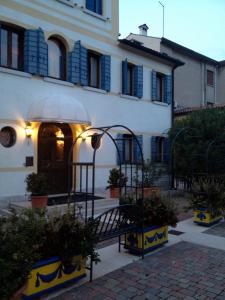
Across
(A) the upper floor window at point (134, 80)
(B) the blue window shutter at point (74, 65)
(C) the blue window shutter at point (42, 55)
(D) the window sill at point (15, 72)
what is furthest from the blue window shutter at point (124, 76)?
(D) the window sill at point (15, 72)

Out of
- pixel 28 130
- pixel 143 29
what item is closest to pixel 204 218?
pixel 28 130

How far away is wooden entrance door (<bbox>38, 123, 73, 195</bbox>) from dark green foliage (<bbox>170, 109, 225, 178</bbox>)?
15.2 ft

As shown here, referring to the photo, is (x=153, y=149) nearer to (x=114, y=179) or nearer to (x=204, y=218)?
(x=114, y=179)

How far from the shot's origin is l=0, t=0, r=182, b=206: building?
9.91m

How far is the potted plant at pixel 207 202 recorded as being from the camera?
7879 mm

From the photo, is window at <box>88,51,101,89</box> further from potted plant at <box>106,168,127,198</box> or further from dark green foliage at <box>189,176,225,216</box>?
dark green foliage at <box>189,176,225,216</box>

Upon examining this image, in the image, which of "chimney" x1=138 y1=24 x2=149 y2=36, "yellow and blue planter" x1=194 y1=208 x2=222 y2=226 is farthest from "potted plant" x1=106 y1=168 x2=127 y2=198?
"chimney" x1=138 y1=24 x2=149 y2=36

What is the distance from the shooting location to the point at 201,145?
12.4m

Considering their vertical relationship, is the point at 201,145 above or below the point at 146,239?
above

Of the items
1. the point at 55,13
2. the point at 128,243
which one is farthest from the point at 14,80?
the point at 128,243

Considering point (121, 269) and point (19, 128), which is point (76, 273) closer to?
point (121, 269)

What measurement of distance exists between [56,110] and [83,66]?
A: 265cm

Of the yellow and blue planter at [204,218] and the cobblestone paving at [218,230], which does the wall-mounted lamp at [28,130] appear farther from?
the cobblestone paving at [218,230]

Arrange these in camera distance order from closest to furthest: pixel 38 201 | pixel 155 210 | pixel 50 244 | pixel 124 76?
pixel 50 244
pixel 155 210
pixel 38 201
pixel 124 76
